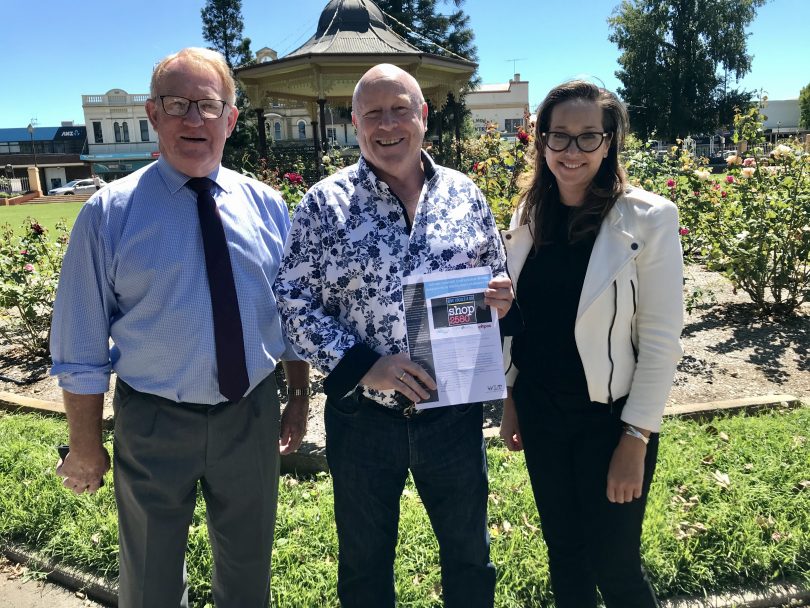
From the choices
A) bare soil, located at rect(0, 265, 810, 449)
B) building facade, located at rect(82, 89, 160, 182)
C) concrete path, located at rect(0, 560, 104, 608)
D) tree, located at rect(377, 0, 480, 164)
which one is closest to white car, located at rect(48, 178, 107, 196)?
building facade, located at rect(82, 89, 160, 182)

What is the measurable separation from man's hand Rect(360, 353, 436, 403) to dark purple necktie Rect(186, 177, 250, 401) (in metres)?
0.51

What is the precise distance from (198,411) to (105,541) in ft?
5.20

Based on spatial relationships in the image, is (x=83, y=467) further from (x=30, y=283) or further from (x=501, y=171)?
(x=501, y=171)

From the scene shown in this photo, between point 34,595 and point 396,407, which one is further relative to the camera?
point 34,595

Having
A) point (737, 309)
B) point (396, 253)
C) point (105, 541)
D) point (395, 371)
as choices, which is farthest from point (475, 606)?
point (737, 309)

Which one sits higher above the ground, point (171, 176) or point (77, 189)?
point (77, 189)

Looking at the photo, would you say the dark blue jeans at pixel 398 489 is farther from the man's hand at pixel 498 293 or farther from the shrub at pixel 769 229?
the shrub at pixel 769 229

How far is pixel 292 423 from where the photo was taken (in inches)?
101

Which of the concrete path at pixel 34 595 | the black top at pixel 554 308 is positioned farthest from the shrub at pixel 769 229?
the concrete path at pixel 34 595

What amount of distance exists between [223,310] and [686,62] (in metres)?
49.9

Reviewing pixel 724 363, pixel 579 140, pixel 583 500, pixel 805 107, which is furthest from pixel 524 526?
pixel 805 107

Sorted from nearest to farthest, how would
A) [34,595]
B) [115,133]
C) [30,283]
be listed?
[34,595] < [30,283] < [115,133]

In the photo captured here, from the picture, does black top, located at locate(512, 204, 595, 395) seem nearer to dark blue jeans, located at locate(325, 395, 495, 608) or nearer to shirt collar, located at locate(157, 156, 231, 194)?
dark blue jeans, located at locate(325, 395, 495, 608)

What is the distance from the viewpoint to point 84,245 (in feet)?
6.66
